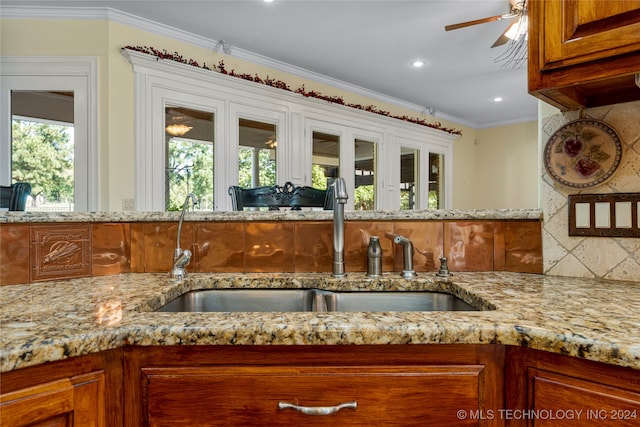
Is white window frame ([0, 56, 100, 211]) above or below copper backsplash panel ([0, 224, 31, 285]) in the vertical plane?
above

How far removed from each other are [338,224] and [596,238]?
79 cm

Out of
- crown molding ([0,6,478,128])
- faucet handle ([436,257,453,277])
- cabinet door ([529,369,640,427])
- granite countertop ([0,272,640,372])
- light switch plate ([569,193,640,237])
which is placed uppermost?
crown molding ([0,6,478,128])

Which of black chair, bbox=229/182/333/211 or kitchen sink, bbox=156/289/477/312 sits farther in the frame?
black chair, bbox=229/182/333/211

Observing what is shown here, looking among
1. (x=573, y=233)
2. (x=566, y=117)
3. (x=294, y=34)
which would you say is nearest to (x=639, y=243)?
(x=573, y=233)

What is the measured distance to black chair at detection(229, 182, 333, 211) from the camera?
212 centimetres

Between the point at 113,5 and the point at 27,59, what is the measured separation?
2.47 feet

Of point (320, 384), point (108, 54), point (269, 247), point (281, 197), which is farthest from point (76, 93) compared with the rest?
point (320, 384)

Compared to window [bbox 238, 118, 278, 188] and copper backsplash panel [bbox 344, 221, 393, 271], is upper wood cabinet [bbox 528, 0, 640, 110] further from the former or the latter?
window [bbox 238, 118, 278, 188]

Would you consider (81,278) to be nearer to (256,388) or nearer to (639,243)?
(256,388)

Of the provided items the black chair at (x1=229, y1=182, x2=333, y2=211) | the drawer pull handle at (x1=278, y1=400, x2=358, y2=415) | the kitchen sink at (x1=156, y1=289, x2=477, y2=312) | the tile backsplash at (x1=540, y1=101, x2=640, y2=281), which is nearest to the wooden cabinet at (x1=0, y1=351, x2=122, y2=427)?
the drawer pull handle at (x1=278, y1=400, x2=358, y2=415)

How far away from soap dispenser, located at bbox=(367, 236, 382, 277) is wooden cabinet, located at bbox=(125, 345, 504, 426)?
51 cm

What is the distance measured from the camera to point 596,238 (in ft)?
3.75

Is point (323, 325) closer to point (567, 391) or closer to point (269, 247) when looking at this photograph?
point (567, 391)

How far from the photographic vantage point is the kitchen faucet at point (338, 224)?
3.83 feet
